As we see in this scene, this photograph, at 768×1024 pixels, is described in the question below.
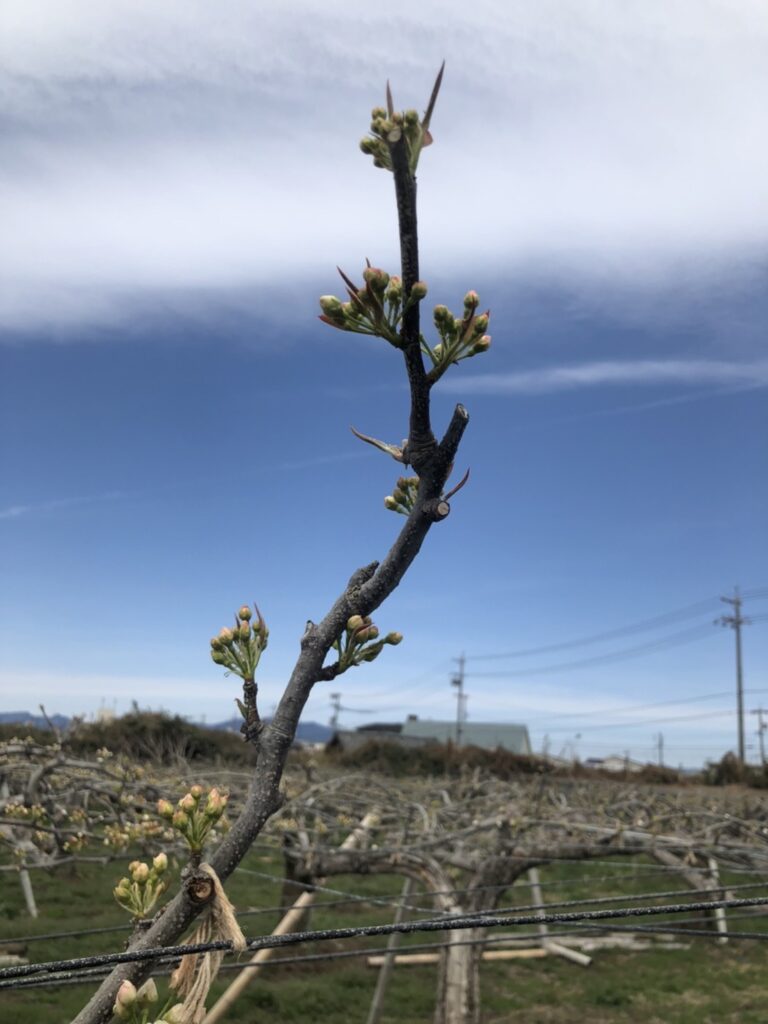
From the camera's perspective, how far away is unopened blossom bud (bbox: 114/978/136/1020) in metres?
1.72

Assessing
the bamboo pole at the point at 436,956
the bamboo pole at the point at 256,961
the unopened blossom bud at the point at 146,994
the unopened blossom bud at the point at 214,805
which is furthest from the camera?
the bamboo pole at the point at 436,956

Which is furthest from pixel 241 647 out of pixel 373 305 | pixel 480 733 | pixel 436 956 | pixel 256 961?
pixel 480 733

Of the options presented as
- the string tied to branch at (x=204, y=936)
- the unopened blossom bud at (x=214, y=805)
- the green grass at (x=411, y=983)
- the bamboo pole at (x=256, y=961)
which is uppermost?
the unopened blossom bud at (x=214, y=805)

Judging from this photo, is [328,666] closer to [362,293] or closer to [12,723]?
[362,293]

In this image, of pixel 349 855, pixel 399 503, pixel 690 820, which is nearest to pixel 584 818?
pixel 690 820

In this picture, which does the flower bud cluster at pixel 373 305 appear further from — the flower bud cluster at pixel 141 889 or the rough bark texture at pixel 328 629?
the flower bud cluster at pixel 141 889

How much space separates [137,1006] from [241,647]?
792 mm

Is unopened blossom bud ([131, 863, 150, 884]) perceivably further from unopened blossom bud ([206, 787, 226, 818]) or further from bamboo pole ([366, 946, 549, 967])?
bamboo pole ([366, 946, 549, 967])

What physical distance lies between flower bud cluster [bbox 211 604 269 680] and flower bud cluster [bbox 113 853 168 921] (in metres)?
0.46

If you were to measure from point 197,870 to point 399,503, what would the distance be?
106cm

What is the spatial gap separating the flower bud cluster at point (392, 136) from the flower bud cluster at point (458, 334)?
356 mm

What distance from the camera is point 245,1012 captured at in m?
9.78

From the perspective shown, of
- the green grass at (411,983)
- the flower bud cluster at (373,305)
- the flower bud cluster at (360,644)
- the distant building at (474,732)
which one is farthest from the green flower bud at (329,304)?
the distant building at (474,732)

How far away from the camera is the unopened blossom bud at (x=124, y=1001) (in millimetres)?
1725
